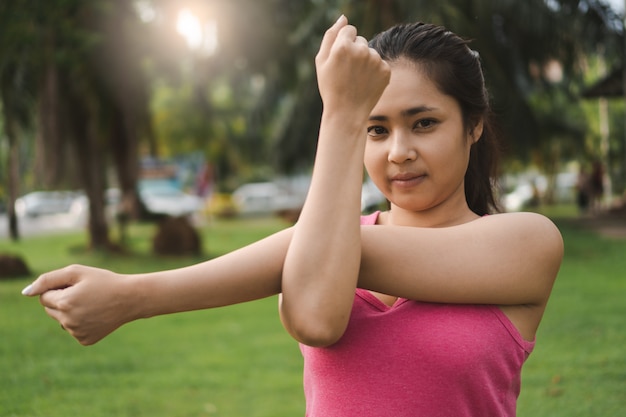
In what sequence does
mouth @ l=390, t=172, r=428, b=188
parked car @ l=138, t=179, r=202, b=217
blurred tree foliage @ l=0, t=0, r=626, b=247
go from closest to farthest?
mouth @ l=390, t=172, r=428, b=188
blurred tree foliage @ l=0, t=0, r=626, b=247
parked car @ l=138, t=179, r=202, b=217

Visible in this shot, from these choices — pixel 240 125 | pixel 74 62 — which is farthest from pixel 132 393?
pixel 240 125

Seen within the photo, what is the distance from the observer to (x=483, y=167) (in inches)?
63.1

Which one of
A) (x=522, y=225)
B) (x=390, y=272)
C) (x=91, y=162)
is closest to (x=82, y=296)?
(x=390, y=272)

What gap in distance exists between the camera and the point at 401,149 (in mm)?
1282

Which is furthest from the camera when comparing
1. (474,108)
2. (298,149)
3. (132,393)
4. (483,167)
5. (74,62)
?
(298,149)

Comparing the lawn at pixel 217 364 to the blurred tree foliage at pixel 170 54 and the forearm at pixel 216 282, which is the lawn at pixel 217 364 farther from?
the forearm at pixel 216 282

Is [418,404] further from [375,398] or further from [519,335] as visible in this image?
[519,335]

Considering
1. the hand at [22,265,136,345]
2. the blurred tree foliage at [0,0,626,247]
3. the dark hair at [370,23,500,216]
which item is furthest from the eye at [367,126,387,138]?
the blurred tree foliage at [0,0,626,247]

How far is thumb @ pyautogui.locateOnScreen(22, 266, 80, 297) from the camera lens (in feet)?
3.73

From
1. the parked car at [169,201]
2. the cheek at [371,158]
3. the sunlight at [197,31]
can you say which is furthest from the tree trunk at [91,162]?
the parked car at [169,201]

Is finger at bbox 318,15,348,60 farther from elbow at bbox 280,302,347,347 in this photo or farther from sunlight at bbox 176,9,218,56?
sunlight at bbox 176,9,218,56

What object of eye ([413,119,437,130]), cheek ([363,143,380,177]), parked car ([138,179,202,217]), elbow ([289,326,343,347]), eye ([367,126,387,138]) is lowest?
parked car ([138,179,202,217])

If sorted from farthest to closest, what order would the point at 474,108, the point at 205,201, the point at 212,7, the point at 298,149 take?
the point at 205,201, the point at 298,149, the point at 212,7, the point at 474,108

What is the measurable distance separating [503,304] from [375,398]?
0.28 metres
